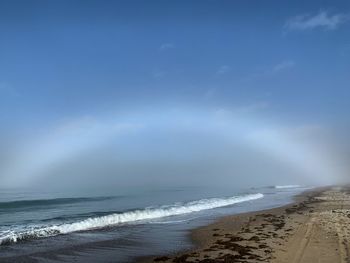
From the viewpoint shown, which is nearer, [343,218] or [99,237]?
[99,237]

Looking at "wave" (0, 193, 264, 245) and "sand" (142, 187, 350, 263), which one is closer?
"sand" (142, 187, 350, 263)

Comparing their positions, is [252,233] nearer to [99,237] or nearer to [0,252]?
[99,237]

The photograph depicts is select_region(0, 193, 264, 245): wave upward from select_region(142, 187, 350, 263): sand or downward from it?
upward

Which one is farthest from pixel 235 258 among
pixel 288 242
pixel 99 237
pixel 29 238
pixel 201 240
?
pixel 29 238

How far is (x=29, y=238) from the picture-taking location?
61.4 feet

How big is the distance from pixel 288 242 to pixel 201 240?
369 centimetres

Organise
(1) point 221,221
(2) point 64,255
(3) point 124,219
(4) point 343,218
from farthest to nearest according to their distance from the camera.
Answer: (3) point 124,219 < (1) point 221,221 < (4) point 343,218 < (2) point 64,255

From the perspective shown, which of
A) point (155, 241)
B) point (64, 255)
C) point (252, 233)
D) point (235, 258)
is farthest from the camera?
point (252, 233)

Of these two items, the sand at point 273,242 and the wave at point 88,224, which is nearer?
the sand at point 273,242

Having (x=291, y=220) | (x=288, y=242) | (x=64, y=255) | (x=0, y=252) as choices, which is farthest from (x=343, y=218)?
(x=0, y=252)

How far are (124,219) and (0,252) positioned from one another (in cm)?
1210

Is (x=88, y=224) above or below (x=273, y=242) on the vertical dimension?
above

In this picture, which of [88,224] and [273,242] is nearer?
[273,242]

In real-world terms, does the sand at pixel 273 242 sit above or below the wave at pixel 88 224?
below
